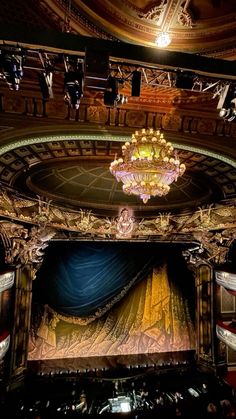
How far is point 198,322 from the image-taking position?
9.66m

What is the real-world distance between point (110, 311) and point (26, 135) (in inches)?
302

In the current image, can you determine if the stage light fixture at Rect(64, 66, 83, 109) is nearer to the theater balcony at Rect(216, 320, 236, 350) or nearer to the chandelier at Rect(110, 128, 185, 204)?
the chandelier at Rect(110, 128, 185, 204)

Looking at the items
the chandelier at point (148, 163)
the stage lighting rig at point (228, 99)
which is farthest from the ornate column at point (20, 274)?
the stage lighting rig at point (228, 99)

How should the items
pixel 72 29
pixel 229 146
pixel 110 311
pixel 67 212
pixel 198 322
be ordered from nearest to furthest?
pixel 72 29, pixel 229 146, pixel 67 212, pixel 198 322, pixel 110 311

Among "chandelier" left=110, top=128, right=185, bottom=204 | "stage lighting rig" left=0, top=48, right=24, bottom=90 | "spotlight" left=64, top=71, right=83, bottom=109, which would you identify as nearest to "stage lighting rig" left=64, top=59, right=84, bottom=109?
"spotlight" left=64, top=71, right=83, bottom=109

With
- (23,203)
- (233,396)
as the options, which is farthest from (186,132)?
(233,396)

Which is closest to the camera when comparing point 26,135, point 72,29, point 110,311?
point 72,29

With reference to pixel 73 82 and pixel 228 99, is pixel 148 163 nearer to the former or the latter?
pixel 228 99

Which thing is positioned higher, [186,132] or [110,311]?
[186,132]

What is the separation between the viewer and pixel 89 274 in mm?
10625

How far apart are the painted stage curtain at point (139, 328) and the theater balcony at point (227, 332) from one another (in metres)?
2.04

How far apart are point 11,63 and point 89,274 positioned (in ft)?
28.2

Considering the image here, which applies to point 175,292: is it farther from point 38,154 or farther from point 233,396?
point 38,154

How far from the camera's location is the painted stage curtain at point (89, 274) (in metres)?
10.1
